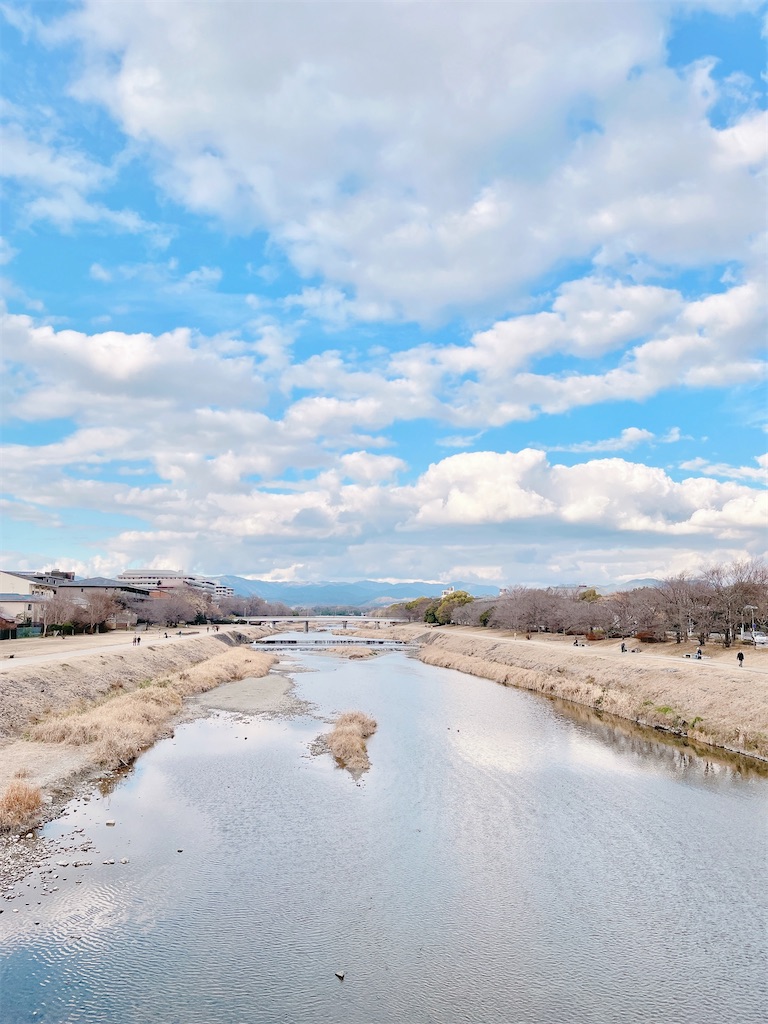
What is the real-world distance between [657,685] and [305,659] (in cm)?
4902

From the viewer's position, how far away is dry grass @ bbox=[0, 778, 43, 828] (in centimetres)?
1795

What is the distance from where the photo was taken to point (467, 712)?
40.7 meters

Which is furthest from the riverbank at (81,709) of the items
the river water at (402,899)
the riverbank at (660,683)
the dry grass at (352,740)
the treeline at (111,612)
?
the treeline at (111,612)

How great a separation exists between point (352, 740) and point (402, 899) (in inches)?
581

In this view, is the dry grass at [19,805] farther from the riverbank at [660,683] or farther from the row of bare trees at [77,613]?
the row of bare trees at [77,613]

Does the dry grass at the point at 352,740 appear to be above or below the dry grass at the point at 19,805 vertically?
below

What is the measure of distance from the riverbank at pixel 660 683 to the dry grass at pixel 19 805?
→ 2821cm

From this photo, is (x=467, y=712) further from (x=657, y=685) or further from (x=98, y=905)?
(x=98, y=905)

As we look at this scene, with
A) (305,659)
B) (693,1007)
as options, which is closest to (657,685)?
(693,1007)

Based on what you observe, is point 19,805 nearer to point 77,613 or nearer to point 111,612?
point 77,613

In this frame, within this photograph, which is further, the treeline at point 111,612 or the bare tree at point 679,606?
the treeline at point 111,612

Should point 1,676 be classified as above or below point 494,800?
above

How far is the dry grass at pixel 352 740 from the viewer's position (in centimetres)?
2669

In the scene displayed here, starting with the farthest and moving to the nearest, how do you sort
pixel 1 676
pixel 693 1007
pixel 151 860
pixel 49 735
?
pixel 1 676, pixel 49 735, pixel 151 860, pixel 693 1007
